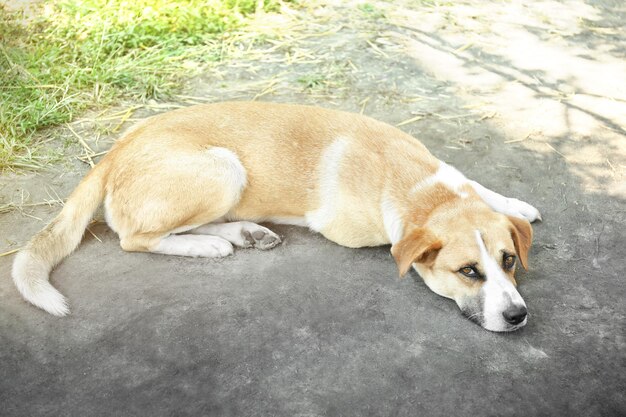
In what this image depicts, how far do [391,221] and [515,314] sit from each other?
3.11 ft

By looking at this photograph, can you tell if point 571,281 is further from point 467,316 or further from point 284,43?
point 284,43

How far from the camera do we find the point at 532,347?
141 inches

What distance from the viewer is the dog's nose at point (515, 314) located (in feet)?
11.6

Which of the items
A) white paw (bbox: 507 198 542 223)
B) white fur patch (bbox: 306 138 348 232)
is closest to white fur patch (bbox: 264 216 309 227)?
white fur patch (bbox: 306 138 348 232)

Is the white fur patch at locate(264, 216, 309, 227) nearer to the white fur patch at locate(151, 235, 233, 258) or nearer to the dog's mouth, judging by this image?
the white fur patch at locate(151, 235, 233, 258)

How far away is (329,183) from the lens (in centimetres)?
437

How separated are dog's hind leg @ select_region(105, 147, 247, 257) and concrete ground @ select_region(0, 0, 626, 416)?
0.12 m

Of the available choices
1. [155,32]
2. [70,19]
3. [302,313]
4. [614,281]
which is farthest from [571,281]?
[70,19]

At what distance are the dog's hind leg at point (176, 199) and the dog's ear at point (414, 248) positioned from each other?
48.7 inches

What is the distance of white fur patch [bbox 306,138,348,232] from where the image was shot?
436cm

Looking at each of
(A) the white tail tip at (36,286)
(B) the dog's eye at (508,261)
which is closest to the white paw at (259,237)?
(A) the white tail tip at (36,286)

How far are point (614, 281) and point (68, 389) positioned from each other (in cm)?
317

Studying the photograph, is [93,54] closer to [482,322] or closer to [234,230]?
[234,230]

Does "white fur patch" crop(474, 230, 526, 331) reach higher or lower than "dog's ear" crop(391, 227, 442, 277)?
lower
